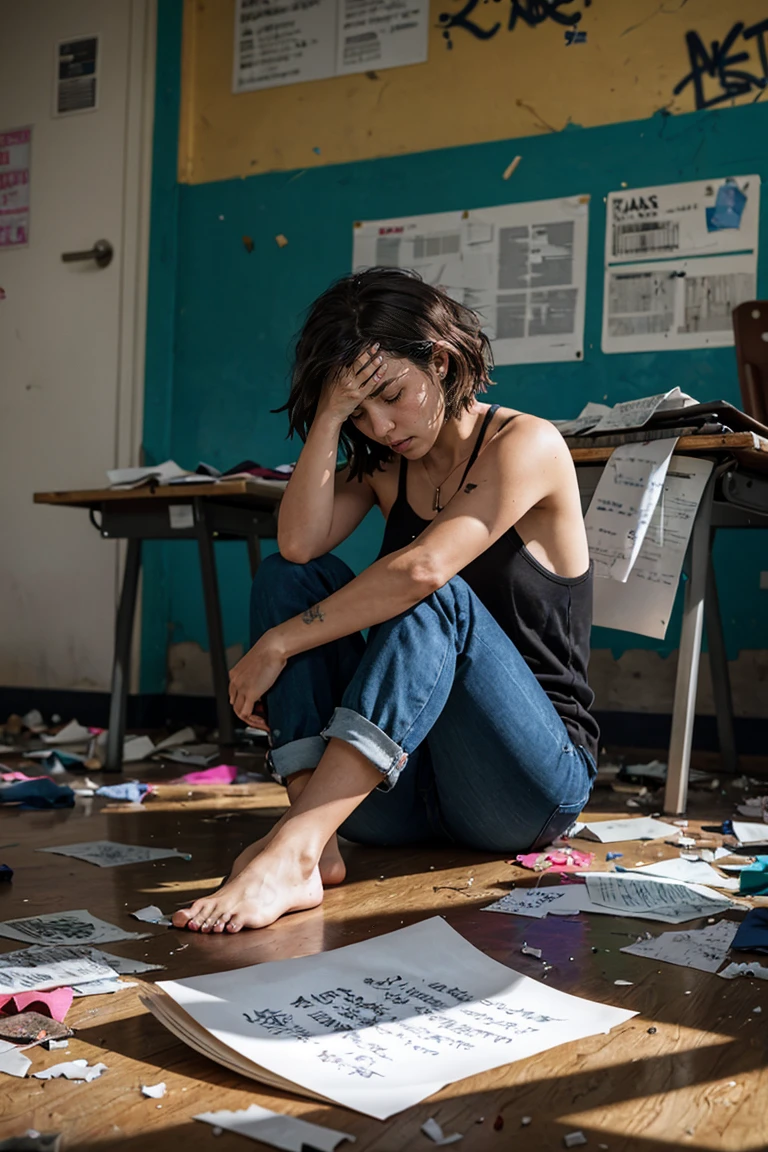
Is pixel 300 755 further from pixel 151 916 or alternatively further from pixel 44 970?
pixel 44 970

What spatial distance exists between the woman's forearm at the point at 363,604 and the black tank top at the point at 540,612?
0.22 m

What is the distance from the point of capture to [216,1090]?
0.88m

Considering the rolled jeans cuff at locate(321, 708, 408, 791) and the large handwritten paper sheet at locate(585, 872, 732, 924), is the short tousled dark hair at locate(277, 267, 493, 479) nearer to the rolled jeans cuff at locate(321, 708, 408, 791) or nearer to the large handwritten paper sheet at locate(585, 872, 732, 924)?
the rolled jeans cuff at locate(321, 708, 408, 791)

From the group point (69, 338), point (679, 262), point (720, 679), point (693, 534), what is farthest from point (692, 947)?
point (69, 338)

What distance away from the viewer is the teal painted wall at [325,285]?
3.25 m

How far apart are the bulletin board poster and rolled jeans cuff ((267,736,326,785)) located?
131 inches

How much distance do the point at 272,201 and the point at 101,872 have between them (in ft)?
9.29

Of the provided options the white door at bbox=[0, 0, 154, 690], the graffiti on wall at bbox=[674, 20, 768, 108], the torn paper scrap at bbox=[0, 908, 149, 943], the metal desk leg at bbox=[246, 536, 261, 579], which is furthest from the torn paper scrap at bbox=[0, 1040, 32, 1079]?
the graffiti on wall at bbox=[674, 20, 768, 108]

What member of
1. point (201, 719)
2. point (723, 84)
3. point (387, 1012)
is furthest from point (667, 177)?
point (387, 1012)

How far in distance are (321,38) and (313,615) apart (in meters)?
2.99

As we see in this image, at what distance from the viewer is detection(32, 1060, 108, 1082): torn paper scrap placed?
2.97 feet

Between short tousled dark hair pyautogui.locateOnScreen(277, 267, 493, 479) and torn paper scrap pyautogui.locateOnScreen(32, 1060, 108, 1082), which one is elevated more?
short tousled dark hair pyautogui.locateOnScreen(277, 267, 493, 479)

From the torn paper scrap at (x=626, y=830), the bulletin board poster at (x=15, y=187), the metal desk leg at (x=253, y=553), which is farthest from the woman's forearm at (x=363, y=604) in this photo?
the bulletin board poster at (x=15, y=187)

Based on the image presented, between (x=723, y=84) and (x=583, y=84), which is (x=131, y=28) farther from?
(x=723, y=84)
